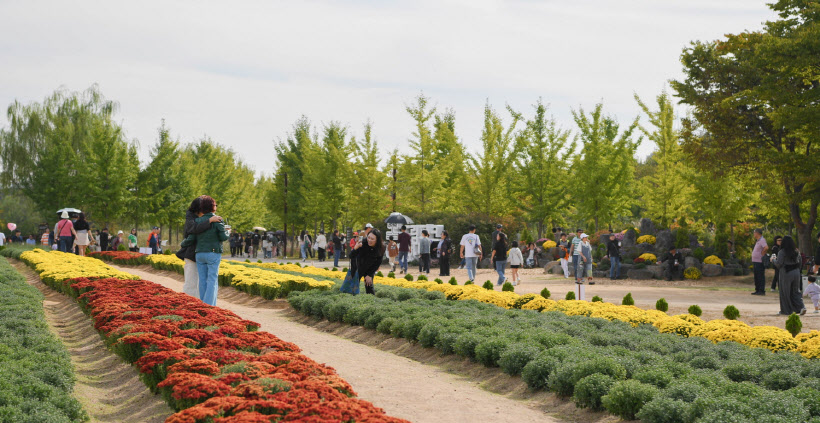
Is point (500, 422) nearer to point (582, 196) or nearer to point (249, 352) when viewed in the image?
point (249, 352)

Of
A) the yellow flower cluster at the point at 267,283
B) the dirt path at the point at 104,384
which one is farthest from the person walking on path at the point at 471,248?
the dirt path at the point at 104,384

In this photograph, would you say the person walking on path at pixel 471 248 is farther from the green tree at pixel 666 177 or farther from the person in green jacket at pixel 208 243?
the green tree at pixel 666 177

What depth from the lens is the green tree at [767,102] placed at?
19812 mm

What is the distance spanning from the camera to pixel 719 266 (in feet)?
80.7

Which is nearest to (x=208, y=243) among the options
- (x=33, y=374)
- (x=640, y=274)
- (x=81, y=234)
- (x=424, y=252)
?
(x=33, y=374)

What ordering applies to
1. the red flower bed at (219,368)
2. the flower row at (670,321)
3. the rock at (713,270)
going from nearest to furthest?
1. the red flower bed at (219,368)
2. the flower row at (670,321)
3. the rock at (713,270)

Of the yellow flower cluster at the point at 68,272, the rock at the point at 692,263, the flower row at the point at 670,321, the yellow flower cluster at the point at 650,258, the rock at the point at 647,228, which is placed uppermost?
the rock at the point at 647,228

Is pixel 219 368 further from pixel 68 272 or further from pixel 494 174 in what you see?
pixel 494 174

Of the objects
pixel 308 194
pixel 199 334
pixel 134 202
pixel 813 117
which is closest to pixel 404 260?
pixel 813 117

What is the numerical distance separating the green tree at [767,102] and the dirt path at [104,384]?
18.5 m

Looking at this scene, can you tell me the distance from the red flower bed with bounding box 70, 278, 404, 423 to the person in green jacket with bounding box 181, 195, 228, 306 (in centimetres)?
66

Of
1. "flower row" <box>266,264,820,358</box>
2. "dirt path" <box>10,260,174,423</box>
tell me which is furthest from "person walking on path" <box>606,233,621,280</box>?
"dirt path" <box>10,260,174,423</box>

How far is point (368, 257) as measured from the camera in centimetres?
1303

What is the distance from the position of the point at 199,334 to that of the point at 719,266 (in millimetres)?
21334
